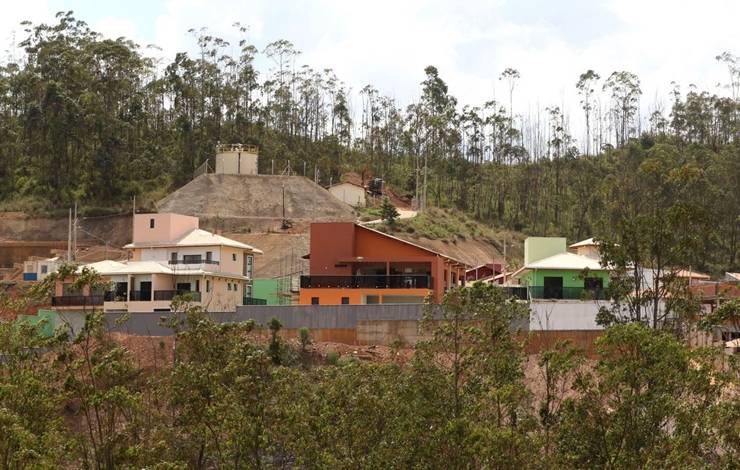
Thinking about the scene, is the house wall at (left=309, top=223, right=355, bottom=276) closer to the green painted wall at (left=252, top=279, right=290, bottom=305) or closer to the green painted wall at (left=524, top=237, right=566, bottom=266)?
the green painted wall at (left=252, top=279, right=290, bottom=305)

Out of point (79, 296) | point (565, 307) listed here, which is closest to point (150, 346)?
point (79, 296)

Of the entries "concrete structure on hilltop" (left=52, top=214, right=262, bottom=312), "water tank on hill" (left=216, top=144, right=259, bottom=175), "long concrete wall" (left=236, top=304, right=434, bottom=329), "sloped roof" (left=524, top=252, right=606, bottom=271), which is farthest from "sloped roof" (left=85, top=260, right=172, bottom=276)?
"water tank on hill" (left=216, top=144, right=259, bottom=175)

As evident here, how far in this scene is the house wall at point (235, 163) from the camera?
287 feet

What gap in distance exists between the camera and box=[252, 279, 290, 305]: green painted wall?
6184 cm

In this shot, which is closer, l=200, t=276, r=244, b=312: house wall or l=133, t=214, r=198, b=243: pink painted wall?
l=200, t=276, r=244, b=312: house wall

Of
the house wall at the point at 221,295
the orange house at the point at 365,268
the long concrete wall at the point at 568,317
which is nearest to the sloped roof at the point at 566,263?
the orange house at the point at 365,268

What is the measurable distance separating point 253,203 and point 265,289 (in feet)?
69.4

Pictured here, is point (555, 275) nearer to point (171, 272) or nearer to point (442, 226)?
point (171, 272)

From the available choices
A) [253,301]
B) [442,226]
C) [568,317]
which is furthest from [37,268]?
[568,317]

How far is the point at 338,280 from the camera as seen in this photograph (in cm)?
5581

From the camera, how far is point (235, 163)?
289 feet

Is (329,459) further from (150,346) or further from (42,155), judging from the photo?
(42,155)

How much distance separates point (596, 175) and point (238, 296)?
1748 inches

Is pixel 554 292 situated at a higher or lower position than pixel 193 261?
lower
